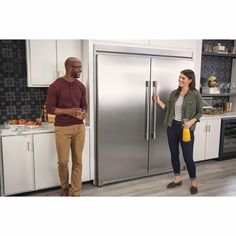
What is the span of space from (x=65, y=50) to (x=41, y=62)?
0.93 ft

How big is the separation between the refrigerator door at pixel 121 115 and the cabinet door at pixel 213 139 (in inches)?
46.1

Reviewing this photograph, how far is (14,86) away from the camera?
2.62 m

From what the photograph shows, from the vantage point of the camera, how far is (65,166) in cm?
228

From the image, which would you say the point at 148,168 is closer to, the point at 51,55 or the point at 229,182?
the point at 229,182

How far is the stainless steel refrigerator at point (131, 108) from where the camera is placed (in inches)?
100

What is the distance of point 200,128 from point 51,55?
87.7 inches

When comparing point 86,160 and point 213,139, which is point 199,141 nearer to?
point 213,139

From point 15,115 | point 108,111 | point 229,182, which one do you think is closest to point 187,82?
point 108,111

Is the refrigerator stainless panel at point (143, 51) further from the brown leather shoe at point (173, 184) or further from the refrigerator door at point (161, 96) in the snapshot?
the brown leather shoe at point (173, 184)

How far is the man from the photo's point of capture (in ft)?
6.84

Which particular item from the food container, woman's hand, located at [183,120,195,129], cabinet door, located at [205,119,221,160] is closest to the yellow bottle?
woman's hand, located at [183,120,195,129]

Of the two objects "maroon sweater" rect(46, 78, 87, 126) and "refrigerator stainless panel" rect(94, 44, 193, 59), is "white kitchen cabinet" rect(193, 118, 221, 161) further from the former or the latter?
"maroon sweater" rect(46, 78, 87, 126)

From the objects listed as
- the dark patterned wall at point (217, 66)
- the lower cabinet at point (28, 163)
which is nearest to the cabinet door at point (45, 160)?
the lower cabinet at point (28, 163)

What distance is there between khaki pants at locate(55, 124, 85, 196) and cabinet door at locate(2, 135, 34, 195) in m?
0.32
